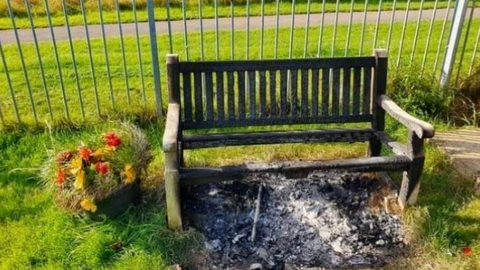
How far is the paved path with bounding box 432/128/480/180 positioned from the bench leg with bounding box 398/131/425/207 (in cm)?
82

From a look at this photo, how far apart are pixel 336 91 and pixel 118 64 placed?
3733 mm

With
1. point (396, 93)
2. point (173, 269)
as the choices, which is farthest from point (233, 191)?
point (396, 93)

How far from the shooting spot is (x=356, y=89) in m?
3.64

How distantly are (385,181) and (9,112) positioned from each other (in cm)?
371

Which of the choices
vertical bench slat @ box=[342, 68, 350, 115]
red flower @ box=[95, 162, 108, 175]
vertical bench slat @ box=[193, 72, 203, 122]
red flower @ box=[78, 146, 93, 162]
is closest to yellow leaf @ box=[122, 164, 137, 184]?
red flower @ box=[95, 162, 108, 175]

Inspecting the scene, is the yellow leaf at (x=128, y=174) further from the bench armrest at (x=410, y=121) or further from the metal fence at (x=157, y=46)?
the bench armrest at (x=410, y=121)

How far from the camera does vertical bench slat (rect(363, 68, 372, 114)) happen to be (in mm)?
3611

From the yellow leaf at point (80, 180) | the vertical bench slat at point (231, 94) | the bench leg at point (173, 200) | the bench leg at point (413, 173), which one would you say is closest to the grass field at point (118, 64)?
the vertical bench slat at point (231, 94)

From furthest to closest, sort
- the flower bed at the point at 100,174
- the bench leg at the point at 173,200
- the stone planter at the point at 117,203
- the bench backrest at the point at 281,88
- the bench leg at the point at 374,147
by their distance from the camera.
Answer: the bench leg at the point at 374,147 → the bench backrest at the point at 281,88 → the stone planter at the point at 117,203 → the flower bed at the point at 100,174 → the bench leg at the point at 173,200

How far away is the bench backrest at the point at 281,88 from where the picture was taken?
11.4 feet

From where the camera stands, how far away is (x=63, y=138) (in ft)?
14.7

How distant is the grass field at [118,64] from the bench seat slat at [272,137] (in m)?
1.28

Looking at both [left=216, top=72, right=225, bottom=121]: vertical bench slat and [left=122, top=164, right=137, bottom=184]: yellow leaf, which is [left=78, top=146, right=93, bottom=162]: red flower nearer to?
[left=122, top=164, right=137, bottom=184]: yellow leaf


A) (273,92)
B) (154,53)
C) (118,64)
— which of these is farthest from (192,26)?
(273,92)
